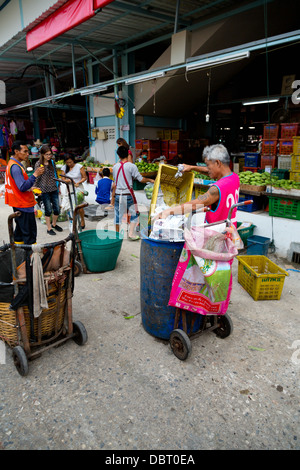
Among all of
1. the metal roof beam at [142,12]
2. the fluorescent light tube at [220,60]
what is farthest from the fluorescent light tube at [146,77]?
the metal roof beam at [142,12]

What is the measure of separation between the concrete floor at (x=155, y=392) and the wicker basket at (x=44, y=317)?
34 cm

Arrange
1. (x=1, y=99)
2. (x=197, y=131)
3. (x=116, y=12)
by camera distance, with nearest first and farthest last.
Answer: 1. (x=116, y=12)
2. (x=197, y=131)
3. (x=1, y=99)

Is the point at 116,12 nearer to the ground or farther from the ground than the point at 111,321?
farther from the ground

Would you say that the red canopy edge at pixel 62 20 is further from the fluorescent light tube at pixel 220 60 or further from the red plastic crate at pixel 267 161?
the red plastic crate at pixel 267 161

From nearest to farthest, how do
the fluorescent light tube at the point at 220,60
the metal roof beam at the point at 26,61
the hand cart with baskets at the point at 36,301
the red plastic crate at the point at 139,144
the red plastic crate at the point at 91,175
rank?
the hand cart with baskets at the point at 36,301
the fluorescent light tube at the point at 220,60
the red plastic crate at the point at 139,144
the red plastic crate at the point at 91,175
the metal roof beam at the point at 26,61

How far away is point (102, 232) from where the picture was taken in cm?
541

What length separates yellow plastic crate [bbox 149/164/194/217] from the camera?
11.2 feet

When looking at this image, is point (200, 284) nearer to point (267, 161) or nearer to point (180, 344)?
point (180, 344)

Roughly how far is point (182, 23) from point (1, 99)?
1068cm

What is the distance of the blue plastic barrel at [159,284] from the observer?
3063mm

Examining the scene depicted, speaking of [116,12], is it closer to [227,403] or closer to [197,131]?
[197,131]

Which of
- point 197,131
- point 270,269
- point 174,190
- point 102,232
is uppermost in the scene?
point 197,131

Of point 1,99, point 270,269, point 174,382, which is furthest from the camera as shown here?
point 1,99
